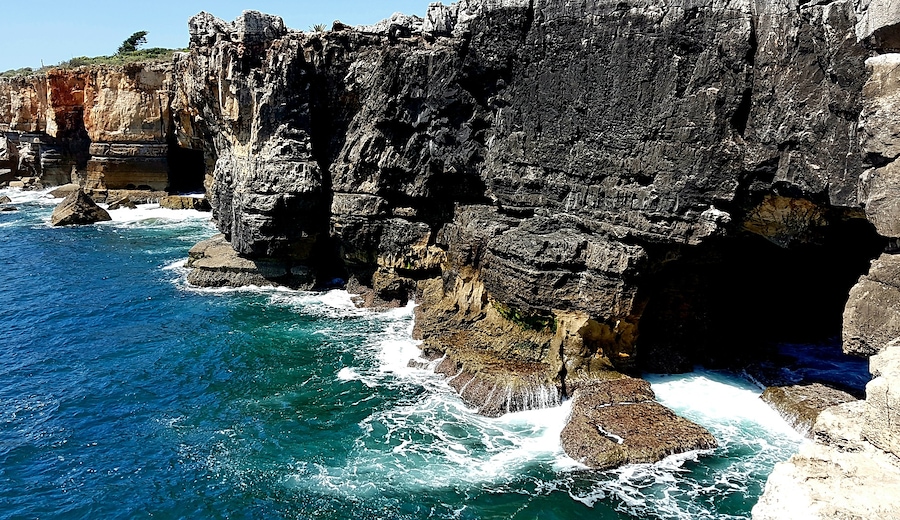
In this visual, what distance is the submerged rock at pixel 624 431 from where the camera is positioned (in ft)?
63.7

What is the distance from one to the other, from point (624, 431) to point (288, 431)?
11.3 meters

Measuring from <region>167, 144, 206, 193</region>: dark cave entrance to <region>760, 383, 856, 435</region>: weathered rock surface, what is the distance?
5698cm

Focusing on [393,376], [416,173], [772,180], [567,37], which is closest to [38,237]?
[416,173]

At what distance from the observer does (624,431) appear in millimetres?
20312

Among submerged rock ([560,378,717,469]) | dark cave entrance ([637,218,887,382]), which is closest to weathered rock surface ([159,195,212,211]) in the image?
dark cave entrance ([637,218,887,382])

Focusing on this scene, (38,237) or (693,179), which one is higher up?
(693,179)

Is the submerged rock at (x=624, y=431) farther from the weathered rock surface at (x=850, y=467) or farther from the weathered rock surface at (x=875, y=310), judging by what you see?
the weathered rock surface at (x=850, y=467)

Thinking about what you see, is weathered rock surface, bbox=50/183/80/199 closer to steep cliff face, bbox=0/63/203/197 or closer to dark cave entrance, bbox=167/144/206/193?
steep cliff face, bbox=0/63/203/197

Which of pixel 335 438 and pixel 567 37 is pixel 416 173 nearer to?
pixel 567 37

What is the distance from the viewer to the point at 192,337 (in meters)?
30.1

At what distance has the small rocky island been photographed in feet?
64.7

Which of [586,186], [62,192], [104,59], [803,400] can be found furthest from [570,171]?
[104,59]

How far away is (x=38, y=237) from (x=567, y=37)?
45402 mm

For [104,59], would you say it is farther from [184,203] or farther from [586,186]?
[586,186]
